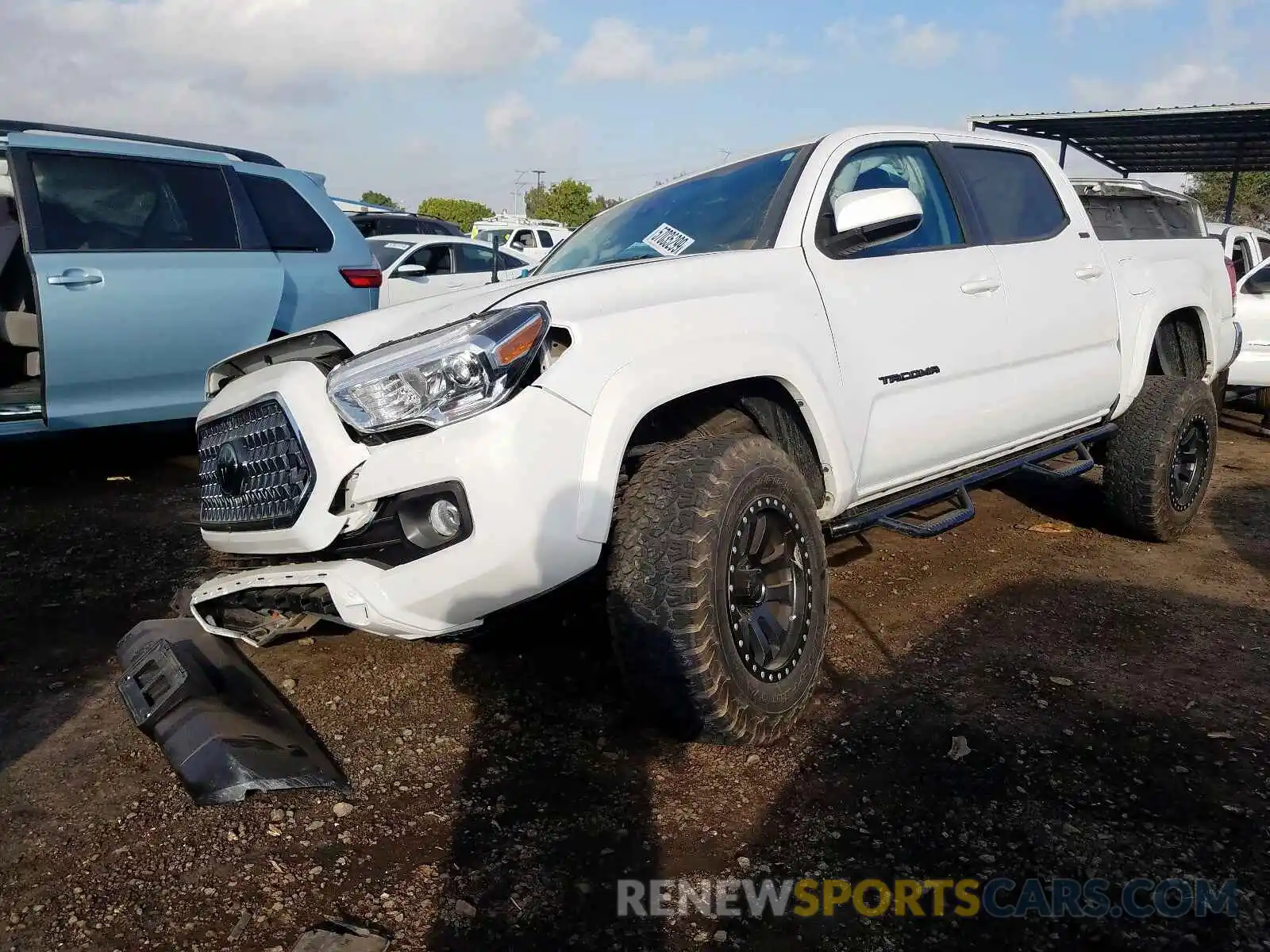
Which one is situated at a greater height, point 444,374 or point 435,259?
point 435,259

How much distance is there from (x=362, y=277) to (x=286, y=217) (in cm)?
59

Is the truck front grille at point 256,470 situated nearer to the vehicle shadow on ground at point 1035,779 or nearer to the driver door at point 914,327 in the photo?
the vehicle shadow on ground at point 1035,779

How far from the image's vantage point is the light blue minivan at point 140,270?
16.3 ft

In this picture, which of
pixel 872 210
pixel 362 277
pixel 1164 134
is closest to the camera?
pixel 872 210

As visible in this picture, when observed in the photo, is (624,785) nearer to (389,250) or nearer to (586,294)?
(586,294)

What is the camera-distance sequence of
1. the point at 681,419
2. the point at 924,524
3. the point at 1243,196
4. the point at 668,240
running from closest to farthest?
the point at 681,419
the point at 924,524
the point at 668,240
the point at 1243,196

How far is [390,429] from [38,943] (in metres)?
1.28

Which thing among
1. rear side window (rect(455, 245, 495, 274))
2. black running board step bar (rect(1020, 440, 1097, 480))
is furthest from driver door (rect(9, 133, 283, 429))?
rear side window (rect(455, 245, 495, 274))

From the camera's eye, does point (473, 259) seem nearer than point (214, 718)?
No

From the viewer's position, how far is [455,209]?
49031 millimetres

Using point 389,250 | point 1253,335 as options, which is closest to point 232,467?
point 1253,335

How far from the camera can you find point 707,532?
7.97 feet

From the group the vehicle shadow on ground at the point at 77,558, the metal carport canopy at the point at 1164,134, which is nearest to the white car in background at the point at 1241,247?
the metal carport canopy at the point at 1164,134

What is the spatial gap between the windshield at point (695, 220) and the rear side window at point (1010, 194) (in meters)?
0.98
